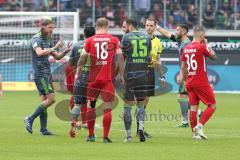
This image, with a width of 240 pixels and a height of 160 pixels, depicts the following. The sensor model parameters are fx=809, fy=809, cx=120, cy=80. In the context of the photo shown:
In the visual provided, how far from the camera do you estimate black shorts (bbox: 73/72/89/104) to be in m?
15.5

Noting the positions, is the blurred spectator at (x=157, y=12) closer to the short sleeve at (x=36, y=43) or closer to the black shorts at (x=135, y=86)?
the short sleeve at (x=36, y=43)

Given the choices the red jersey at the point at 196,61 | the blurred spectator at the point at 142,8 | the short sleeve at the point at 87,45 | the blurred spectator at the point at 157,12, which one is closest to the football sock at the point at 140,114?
the red jersey at the point at 196,61

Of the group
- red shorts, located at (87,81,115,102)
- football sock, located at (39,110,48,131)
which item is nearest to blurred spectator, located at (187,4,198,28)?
football sock, located at (39,110,48,131)

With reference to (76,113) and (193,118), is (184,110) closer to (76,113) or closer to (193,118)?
(193,118)

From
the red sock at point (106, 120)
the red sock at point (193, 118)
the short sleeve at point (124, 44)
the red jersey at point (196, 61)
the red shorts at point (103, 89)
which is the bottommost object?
the red sock at point (193, 118)

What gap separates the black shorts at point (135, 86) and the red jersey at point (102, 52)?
499 millimetres

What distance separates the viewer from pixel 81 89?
50.8ft

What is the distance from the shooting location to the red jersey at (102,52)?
14.9m

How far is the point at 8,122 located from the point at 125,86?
503 centimetres

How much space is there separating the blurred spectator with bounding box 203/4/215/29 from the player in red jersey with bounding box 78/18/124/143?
75.2ft

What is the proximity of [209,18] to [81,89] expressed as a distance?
2289 cm

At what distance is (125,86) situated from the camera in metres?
15.4

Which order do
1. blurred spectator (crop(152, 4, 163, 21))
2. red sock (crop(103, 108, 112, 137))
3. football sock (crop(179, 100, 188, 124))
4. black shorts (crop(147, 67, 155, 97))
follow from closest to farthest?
red sock (crop(103, 108, 112, 137))
black shorts (crop(147, 67, 155, 97))
football sock (crop(179, 100, 188, 124))
blurred spectator (crop(152, 4, 163, 21))

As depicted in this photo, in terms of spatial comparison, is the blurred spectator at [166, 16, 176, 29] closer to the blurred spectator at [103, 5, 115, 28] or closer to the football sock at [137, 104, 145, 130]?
the blurred spectator at [103, 5, 115, 28]
